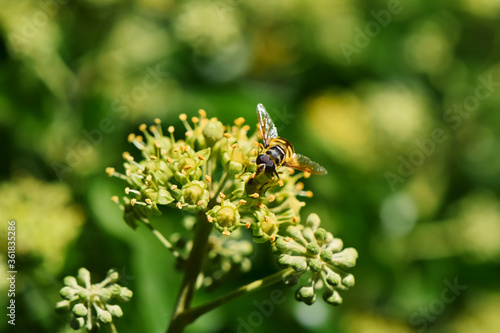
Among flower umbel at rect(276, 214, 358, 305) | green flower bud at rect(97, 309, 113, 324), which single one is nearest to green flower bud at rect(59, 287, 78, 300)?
green flower bud at rect(97, 309, 113, 324)

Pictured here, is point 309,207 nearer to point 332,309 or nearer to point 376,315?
point 332,309

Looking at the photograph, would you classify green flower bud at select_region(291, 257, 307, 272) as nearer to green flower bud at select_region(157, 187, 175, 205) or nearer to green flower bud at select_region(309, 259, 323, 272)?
green flower bud at select_region(309, 259, 323, 272)

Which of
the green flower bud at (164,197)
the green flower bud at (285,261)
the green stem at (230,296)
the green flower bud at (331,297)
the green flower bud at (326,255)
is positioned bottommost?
the green stem at (230,296)

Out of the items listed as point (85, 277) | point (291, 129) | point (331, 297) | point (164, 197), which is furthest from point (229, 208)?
point (291, 129)

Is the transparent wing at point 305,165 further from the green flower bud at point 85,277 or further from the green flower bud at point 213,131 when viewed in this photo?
the green flower bud at point 85,277

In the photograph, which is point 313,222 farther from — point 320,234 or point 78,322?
point 78,322

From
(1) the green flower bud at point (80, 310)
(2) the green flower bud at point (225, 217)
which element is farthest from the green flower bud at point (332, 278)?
(1) the green flower bud at point (80, 310)

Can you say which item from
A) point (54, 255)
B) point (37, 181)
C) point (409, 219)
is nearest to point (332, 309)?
point (409, 219)
